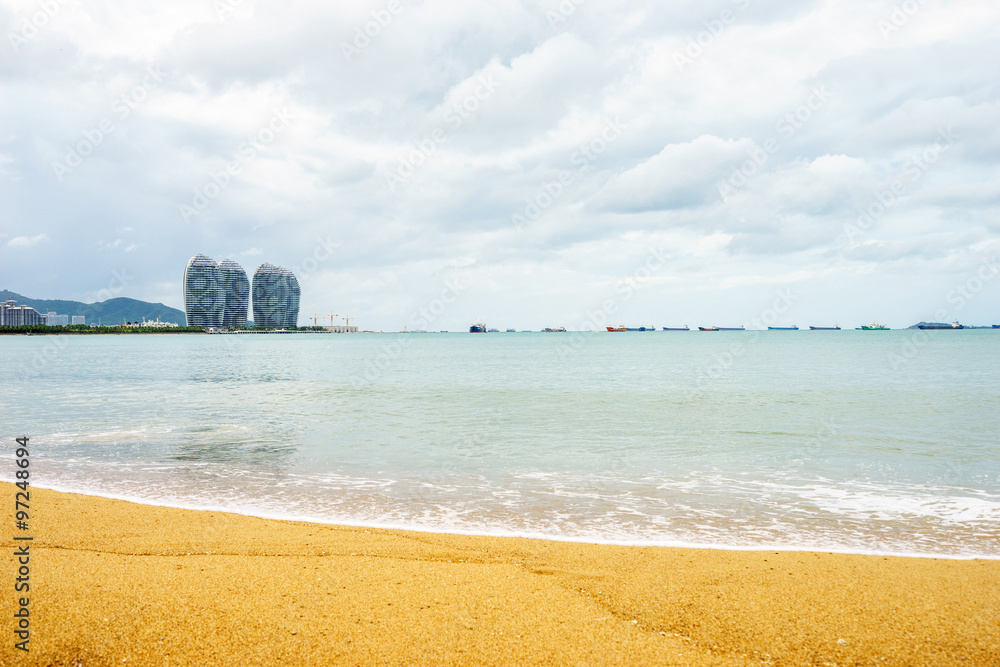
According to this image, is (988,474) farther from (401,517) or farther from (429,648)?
(429,648)

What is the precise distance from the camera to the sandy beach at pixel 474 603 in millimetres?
4180

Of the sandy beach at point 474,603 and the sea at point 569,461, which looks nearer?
the sandy beach at point 474,603

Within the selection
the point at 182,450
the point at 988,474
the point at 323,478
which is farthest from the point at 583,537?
the point at 182,450

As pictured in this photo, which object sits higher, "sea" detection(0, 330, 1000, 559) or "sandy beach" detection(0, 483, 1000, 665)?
"sandy beach" detection(0, 483, 1000, 665)

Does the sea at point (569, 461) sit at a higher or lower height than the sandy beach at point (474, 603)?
lower

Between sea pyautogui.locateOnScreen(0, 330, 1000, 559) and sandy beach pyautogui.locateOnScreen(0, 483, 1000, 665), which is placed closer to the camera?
sandy beach pyautogui.locateOnScreen(0, 483, 1000, 665)

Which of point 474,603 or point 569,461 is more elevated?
point 474,603

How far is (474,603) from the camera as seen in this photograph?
498 centimetres

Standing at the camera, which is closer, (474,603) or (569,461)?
(474,603)

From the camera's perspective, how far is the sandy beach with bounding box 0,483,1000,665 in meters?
4.18

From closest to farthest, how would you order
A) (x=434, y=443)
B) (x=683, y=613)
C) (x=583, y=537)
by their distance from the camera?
(x=683, y=613)
(x=583, y=537)
(x=434, y=443)

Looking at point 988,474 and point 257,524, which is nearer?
point 257,524

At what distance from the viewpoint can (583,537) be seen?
7.38 metres

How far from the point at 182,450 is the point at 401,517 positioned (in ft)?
28.0
